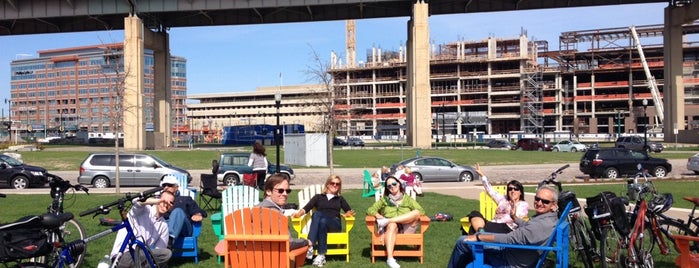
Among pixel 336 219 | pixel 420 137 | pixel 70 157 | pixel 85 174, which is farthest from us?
pixel 420 137

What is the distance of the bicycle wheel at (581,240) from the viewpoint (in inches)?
301

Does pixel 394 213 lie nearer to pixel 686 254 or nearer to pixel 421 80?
pixel 686 254

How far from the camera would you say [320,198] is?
920 centimetres

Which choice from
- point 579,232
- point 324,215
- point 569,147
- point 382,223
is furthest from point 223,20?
point 579,232

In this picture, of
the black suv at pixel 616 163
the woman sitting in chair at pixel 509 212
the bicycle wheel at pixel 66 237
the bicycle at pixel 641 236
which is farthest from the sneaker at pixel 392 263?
the black suv at pixel 616 163

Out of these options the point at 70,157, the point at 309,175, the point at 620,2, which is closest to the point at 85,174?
the point at 309,175

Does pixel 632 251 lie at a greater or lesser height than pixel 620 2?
lesser

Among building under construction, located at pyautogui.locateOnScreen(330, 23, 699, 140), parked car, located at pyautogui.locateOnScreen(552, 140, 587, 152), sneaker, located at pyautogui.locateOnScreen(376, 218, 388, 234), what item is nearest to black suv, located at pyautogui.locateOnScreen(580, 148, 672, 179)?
sneaker, located at pyautogui.locateOnScreen(376, 218, 388, 234)

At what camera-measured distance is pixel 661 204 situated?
7.86 meters

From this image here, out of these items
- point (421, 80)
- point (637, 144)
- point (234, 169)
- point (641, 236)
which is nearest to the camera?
point (641, 236)

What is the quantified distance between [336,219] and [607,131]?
117m

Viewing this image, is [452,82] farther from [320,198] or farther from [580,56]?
[320,198]

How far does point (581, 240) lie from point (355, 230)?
15.4 feet

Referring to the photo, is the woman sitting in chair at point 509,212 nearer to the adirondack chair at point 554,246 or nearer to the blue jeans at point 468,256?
the blue jeans at point 468,256
